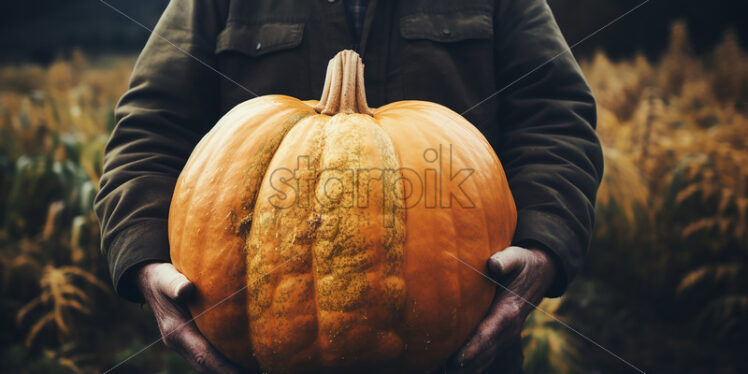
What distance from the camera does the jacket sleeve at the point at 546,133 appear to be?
168 cm

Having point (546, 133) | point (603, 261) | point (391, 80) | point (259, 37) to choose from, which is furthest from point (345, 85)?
point (603, 261)

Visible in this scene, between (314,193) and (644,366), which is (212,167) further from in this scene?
(644,366)

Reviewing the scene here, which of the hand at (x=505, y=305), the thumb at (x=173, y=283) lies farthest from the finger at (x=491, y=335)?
the thumb at (x=173, y=283)

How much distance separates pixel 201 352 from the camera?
1.44 metres

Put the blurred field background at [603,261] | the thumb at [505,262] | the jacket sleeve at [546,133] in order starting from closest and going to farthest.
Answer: the thumb at [505,262] → the jacket sleeve at [546,133] → the blurred field background at [603,261]

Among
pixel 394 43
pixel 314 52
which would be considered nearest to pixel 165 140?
pixel 314 52

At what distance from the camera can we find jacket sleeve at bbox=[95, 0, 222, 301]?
63.4 inches

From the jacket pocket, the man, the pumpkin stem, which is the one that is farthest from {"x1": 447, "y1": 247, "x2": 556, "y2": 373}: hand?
the jacket pocket

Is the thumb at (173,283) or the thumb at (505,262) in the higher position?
the thumb at (505,262)

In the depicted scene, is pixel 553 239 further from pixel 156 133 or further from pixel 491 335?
pixel 156 133

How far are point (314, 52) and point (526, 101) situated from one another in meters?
0.79

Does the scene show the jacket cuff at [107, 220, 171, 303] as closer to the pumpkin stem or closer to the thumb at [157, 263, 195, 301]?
the thumb at [157, 263, 195, 301]

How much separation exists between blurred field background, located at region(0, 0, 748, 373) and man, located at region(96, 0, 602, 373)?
5.08 feet

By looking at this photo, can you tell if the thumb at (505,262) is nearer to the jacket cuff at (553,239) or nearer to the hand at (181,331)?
the jacket cuff at (553,239)
